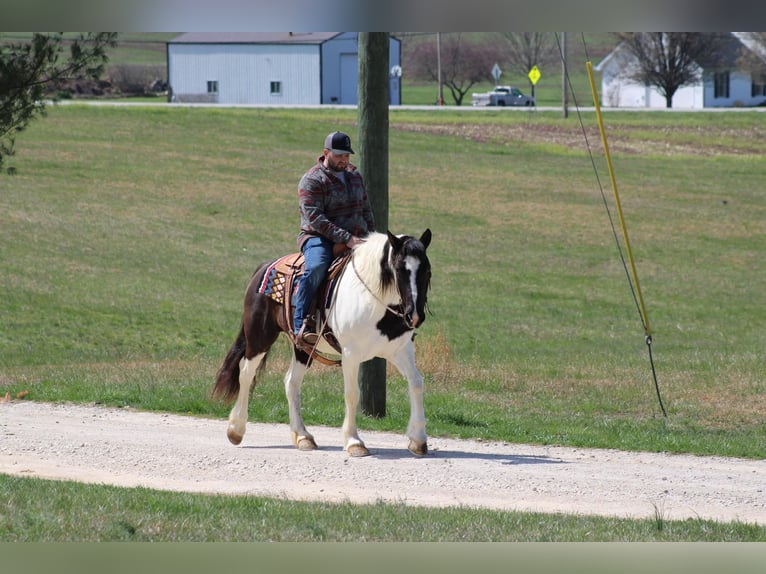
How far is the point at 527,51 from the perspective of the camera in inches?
4154

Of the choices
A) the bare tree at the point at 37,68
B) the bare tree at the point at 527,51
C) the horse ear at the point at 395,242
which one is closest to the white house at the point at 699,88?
the bare tree at the point at 527,51

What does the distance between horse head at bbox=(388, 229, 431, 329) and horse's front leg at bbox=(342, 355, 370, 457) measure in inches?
40.2

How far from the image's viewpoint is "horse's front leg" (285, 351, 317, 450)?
36.3 ft

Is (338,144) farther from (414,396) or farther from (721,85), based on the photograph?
(721,85)

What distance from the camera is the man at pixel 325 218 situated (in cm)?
1064

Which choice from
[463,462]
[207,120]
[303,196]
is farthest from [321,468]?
[207,120]

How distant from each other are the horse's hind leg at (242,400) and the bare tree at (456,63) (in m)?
84.1

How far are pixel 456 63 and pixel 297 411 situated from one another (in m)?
89.2

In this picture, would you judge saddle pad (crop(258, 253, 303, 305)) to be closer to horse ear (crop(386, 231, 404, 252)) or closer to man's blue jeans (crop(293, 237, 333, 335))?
man's blue jeans (crop(293, 237, 333, 335))

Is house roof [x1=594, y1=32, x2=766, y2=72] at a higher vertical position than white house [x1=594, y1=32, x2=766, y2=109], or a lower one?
higher

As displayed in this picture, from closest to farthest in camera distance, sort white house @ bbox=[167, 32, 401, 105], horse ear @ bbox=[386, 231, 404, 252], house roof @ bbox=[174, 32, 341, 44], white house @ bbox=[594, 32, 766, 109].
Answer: horse ear @ bbox=[386, 231, 404, 252]
house roof @ bbox=[174, 32, 341, 44]
white house @ bbox=[167, 32, 401, 105]
white house @ bbox=[594, 32, 766, 109]

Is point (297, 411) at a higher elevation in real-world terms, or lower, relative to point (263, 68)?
lower

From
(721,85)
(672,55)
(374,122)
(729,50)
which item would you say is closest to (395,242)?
(374,122)

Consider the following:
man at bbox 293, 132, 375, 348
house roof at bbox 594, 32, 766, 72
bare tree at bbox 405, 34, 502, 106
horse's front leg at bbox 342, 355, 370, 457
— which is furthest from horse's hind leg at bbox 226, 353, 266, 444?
bare tree at bbox 405, 34, 502, 106
